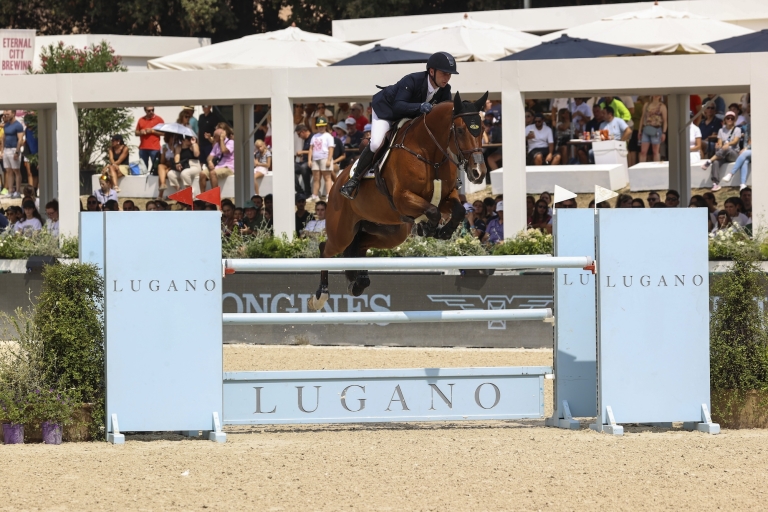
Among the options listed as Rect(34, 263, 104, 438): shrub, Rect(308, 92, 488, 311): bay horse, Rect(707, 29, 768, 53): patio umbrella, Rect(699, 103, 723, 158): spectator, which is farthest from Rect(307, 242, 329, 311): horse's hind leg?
Rect(699, 103, 723, 158): spectator

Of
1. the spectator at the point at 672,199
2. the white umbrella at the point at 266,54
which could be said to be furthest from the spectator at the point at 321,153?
the spectator at the point at 672,199

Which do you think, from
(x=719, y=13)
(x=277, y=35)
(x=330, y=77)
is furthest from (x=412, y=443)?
(x=719, y=13)

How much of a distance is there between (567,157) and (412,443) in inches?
522

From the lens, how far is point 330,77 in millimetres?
13180

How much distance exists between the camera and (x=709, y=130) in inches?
731

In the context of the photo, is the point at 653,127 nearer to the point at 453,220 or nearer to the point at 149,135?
the point at 149,135

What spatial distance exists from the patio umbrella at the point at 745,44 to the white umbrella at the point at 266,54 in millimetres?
5069

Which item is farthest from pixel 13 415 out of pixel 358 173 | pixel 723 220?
pixel 723 220

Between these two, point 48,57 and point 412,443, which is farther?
point 48,57

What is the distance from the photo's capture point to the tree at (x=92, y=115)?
21.6 meters

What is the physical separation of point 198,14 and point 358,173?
76.4 ft

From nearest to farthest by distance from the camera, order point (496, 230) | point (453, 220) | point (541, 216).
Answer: point (453, 220)
point (496, 230)
point (541, 216)

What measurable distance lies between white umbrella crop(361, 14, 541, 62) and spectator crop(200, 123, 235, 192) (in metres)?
3.46

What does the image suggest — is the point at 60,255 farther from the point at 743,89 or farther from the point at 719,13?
the point at 719,13
